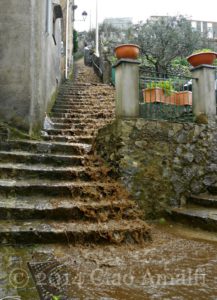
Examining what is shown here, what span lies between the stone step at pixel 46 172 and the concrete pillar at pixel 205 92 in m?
2.16

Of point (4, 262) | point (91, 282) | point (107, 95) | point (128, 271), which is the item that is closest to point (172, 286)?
point (128, 271)

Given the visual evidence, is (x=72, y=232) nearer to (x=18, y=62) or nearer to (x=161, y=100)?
(x=161, y=100)

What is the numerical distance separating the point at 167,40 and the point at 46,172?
453 inches

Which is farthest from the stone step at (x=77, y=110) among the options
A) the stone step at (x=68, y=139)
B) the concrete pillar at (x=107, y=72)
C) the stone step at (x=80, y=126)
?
the concrete pillar at (x=107, y=72)

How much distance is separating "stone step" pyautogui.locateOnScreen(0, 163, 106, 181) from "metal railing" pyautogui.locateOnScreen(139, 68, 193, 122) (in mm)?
1343

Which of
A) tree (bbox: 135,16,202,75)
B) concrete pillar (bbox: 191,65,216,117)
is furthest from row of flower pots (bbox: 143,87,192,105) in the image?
tree (bbox: 135,16,202,75)

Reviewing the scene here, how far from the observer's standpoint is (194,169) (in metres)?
5.36

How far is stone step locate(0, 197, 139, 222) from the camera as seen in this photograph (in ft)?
12.4

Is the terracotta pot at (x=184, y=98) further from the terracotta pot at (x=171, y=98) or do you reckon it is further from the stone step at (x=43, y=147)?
the stone step at (x=43, y=147)

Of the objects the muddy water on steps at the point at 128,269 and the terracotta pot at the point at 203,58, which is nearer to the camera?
the muddy water on steps at the point at 128,269

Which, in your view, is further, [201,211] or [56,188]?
[201,211]

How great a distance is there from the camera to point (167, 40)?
14344mm

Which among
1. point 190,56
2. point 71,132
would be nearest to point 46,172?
point 71,132

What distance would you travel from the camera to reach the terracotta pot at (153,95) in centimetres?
559
